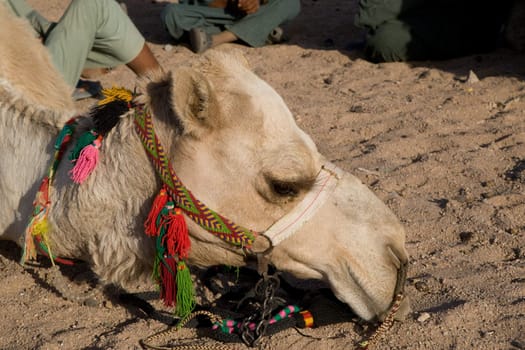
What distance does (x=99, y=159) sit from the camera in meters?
2.81

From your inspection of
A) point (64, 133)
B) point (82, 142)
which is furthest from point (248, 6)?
point (82, 142)

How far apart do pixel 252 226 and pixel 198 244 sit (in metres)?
0.24

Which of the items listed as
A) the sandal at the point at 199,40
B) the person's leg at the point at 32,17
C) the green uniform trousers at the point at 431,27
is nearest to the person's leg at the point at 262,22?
the sandal at the point at 199,40

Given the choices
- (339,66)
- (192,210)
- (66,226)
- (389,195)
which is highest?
(192,210)

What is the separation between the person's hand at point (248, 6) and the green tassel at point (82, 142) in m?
5.33

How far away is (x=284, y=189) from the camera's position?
101 inches

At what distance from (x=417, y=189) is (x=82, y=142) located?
2.23 m

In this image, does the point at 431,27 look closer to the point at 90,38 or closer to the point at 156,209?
the point at 90,38

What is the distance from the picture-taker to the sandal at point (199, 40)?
7.61m

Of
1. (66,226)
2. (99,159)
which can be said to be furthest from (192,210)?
(66,226)

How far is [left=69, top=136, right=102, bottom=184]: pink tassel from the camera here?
2.76 metres

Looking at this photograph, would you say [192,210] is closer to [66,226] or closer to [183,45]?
[66,226]

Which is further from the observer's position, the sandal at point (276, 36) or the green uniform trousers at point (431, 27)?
the sandal at point (276, 36)

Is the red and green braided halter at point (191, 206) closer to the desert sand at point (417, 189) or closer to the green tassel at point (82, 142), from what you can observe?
A: the green tassel at point (82, 142)
